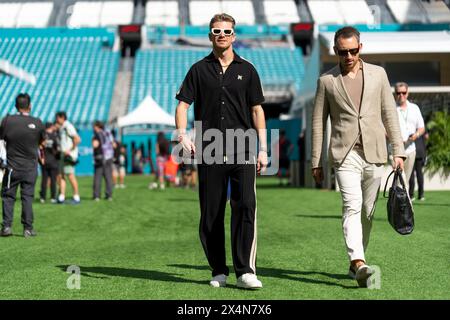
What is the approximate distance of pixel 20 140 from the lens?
36.4 ft

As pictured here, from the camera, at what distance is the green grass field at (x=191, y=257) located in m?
6.24

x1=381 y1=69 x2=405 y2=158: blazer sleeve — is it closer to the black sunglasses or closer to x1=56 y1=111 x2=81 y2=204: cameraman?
the black sunglasses

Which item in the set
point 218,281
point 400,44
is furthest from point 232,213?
point 400,44

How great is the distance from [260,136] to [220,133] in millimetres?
290

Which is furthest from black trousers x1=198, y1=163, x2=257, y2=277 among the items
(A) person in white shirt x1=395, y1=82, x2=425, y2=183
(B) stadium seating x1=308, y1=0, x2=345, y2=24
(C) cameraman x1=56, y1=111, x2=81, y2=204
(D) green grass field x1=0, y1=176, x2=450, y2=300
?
(B) stadium seating x1=308, y1=0, x2=345, y2=24

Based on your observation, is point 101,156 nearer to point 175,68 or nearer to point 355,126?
point 355,126

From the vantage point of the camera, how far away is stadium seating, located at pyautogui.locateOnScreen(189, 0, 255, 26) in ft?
205

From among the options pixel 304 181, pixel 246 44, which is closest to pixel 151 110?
pixel 304 181

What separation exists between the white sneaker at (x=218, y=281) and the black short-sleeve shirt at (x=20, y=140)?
17.1 feet

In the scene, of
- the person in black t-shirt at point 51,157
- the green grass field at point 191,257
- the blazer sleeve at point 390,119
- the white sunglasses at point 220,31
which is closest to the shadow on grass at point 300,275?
the green grass field at point 191,257

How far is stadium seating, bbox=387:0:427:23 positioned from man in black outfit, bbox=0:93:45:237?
167 ft

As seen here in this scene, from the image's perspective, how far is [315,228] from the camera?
38.0 ft

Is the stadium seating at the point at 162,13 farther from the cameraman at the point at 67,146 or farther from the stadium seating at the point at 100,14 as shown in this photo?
the cameraman at the point at 67,146
